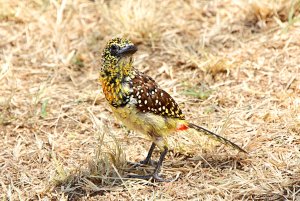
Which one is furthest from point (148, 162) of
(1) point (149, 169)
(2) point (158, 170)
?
(2) point (158, 170)

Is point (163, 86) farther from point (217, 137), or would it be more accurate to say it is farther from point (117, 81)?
point (117, 81)

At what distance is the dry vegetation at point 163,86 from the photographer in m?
4.79

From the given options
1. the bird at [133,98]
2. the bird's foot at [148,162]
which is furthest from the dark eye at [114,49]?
the bird's foot at [148,162]

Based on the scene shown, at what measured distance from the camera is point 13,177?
16.5 feet

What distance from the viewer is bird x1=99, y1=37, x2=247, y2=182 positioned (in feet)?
15.1

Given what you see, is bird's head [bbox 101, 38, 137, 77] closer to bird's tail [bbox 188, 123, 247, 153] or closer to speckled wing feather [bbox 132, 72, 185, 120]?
speckled wing feather [bbox 132, 72, 185, 120]

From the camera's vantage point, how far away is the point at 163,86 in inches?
249

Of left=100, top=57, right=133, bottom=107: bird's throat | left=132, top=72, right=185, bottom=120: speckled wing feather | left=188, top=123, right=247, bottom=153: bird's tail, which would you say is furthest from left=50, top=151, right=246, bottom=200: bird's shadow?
left=100, top=57, right=133, bottom=107: bird's throat

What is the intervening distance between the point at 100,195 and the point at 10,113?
180 cm

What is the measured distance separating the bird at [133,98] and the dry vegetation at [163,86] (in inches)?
13.4

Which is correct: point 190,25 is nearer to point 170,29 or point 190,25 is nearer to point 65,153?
point 170,29

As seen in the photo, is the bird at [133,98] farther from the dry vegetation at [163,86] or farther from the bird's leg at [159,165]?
the dry vegetation at [163,86]

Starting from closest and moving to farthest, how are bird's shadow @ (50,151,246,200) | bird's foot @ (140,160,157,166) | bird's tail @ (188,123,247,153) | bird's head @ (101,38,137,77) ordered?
bird's head @ (101,38,137,77) → bird's shadow @ (50,151,246,200) → bird's tail @ (188,123,247,153) → bird's foot @ (140,160,157,166)

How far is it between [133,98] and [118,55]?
38 cm
